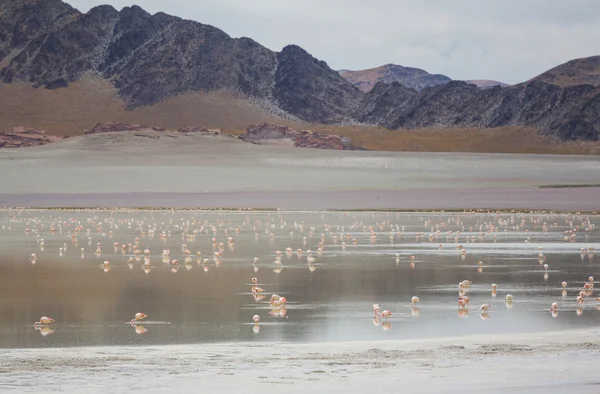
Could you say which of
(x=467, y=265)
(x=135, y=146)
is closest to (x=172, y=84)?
(x=135, y=146)

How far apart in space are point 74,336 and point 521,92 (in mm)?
114942

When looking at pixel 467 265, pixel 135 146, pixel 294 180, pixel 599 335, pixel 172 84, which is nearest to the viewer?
pixel 599 335

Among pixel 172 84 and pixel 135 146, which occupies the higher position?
pixel 172 84

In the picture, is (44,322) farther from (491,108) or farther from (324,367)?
(491,108)

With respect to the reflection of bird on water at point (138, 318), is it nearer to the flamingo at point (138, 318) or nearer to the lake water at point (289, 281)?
the flamingo at point (138, 318)

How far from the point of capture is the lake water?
15.5 metres

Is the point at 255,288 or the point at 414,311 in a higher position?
the point at 255,288

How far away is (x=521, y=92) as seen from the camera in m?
125

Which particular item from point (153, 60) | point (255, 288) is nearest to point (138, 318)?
point (255, 288)

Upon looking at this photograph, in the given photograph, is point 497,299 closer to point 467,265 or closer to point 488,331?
point 488,331

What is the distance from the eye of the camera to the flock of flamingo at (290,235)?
17.8 m

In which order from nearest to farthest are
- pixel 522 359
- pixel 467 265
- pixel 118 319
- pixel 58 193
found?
1. pixel 522 359
2. pixel 118 319
3. pixel 467 265
4. pixel 58 193

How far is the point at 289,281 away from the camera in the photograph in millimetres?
21656

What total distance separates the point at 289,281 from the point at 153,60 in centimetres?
14088
